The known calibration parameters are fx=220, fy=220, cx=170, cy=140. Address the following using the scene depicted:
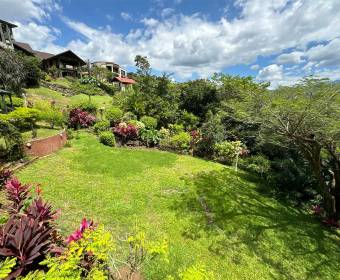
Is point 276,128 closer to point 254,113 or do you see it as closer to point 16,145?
point 254,113

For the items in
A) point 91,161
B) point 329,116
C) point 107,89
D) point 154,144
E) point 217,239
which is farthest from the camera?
point 107,89

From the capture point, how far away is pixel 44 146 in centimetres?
1004

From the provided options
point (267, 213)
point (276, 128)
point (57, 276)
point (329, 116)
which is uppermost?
point (329, 116)

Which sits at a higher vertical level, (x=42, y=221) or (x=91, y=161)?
(x=42, y=221)

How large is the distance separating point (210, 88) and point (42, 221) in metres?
17.6

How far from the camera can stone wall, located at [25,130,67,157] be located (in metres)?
9.41

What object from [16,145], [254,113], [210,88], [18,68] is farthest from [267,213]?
[18,68]

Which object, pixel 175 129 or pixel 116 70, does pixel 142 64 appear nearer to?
pixel 175 129

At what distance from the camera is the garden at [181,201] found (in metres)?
3.59

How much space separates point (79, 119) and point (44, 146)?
6057 millimetres

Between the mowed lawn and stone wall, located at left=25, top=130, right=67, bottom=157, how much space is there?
1.33 feet

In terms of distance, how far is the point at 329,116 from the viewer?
291 inches

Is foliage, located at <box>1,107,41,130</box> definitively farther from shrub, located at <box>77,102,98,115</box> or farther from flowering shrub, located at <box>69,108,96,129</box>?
shrub, located at <box>77,102,98,115</box>

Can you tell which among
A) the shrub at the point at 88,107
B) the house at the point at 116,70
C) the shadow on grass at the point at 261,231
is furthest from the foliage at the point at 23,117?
the house at the point at 116,70
